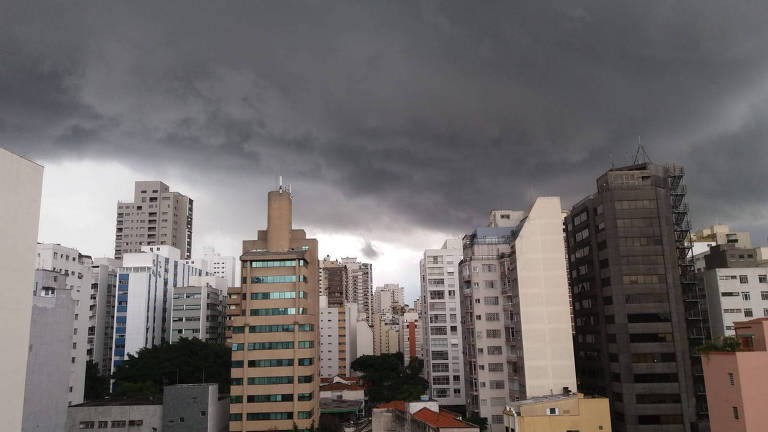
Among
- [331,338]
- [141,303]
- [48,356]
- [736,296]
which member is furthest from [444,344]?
[48,356]

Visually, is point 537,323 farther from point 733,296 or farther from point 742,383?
point 742,383

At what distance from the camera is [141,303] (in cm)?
11588

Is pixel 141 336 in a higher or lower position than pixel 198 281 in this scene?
lower

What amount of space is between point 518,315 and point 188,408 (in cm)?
4482

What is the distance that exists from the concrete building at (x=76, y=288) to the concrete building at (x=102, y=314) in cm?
1352

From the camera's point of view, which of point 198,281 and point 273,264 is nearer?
point 273,264

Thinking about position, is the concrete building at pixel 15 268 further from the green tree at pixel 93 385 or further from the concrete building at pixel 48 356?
the green tree at pixel 93 385

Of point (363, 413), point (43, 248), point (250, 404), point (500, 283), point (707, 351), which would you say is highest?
point (43, 248)

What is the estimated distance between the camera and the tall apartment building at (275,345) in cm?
7044

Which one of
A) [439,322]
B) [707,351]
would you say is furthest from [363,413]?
[707,351]

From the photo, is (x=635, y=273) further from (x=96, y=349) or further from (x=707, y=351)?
(x=96, y=349)

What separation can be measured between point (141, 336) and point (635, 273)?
97.2 meters

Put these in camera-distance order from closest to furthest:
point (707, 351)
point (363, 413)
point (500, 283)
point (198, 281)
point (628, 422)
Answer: point (707, 351) < point (628, 422) < point (500, 283) < point (363, 413) < point (198, 281)

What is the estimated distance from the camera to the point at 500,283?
8019 cm
